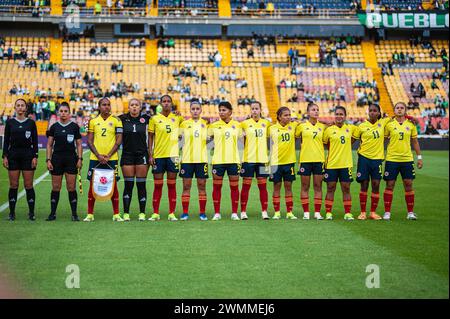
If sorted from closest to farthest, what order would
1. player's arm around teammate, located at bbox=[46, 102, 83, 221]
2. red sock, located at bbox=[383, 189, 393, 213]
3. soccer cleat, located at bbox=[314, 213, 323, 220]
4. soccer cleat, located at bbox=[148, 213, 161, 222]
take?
1. player's arm around teammate, located at bbox=[46, 102, 83, 221]
2. soccer cleat, located at bbox=[148, 213, 161, 222]
3. soccer cleat, located at bbox=[314, 213, 323, 220]
4. red sock, located at bbox=[383, 189, 393, 213]

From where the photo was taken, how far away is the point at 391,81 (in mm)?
47250

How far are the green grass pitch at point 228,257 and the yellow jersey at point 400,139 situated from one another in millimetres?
1071

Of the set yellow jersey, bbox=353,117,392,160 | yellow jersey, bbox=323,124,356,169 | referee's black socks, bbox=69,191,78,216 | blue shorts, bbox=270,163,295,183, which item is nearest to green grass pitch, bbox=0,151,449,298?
referee's black socks, bbox=69,191,78,216

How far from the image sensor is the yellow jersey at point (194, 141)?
12.1 metres

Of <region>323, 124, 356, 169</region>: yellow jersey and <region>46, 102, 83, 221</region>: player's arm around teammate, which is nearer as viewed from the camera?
<region>46, 102, 83, 221</region>: player's arm around teammate

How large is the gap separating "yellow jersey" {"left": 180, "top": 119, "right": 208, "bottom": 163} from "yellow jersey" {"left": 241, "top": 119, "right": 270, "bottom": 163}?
72 cm

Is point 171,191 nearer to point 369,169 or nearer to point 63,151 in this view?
point 63,151

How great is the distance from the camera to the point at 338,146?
40.4 feet

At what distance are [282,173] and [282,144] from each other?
1.64 feet

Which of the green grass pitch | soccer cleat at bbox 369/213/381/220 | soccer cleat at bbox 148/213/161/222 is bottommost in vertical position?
the green grass pitch

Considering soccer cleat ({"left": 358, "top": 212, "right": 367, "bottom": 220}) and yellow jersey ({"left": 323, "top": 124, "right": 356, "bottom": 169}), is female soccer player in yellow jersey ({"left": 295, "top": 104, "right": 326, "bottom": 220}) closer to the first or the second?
yellow jersey ({"left": 323, "top": 124, "right": 356, "bottom": 169})

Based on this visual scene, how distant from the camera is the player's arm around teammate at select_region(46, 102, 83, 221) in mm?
11797

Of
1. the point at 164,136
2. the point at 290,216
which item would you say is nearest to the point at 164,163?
the point at 164,136
